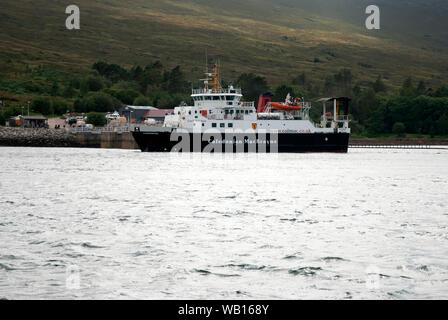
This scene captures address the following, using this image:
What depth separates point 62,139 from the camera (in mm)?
100812

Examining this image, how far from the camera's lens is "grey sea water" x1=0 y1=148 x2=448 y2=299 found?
13562mm

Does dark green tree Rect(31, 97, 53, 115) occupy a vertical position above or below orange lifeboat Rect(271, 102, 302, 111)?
above

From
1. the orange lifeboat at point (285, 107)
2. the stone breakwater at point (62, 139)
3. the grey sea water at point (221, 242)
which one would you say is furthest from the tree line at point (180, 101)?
the grey sea water at point (221, 242)

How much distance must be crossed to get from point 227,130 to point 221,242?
194 ft

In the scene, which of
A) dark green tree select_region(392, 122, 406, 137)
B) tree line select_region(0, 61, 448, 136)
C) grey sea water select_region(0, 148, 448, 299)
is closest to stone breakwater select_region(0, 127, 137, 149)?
tree line select_region(0, 61, 448, 136)

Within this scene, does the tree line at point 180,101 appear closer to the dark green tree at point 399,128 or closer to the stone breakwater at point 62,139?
the dark green tree at point 399,128

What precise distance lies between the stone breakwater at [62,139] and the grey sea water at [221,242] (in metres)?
63.6

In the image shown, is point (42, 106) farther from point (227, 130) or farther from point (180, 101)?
point (227, 130)

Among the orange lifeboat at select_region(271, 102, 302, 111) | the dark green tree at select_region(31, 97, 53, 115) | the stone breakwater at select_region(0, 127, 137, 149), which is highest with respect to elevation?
the dark green tree at select_region(31, 97, 53, 115)

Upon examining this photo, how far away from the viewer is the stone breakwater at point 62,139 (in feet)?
322

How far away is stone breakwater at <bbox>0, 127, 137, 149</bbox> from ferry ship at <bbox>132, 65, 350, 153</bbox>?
1961cm

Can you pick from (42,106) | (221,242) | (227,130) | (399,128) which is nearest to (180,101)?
(42,106)

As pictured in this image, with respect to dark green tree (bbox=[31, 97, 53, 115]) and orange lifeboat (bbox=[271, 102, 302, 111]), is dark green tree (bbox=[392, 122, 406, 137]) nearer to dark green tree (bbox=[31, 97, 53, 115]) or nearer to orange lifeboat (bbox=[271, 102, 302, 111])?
orange lifeboat (bbox=[271, 102, 302, 111])

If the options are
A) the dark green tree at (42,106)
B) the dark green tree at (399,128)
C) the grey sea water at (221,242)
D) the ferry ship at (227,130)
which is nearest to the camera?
the grey sea water at (221,242)
